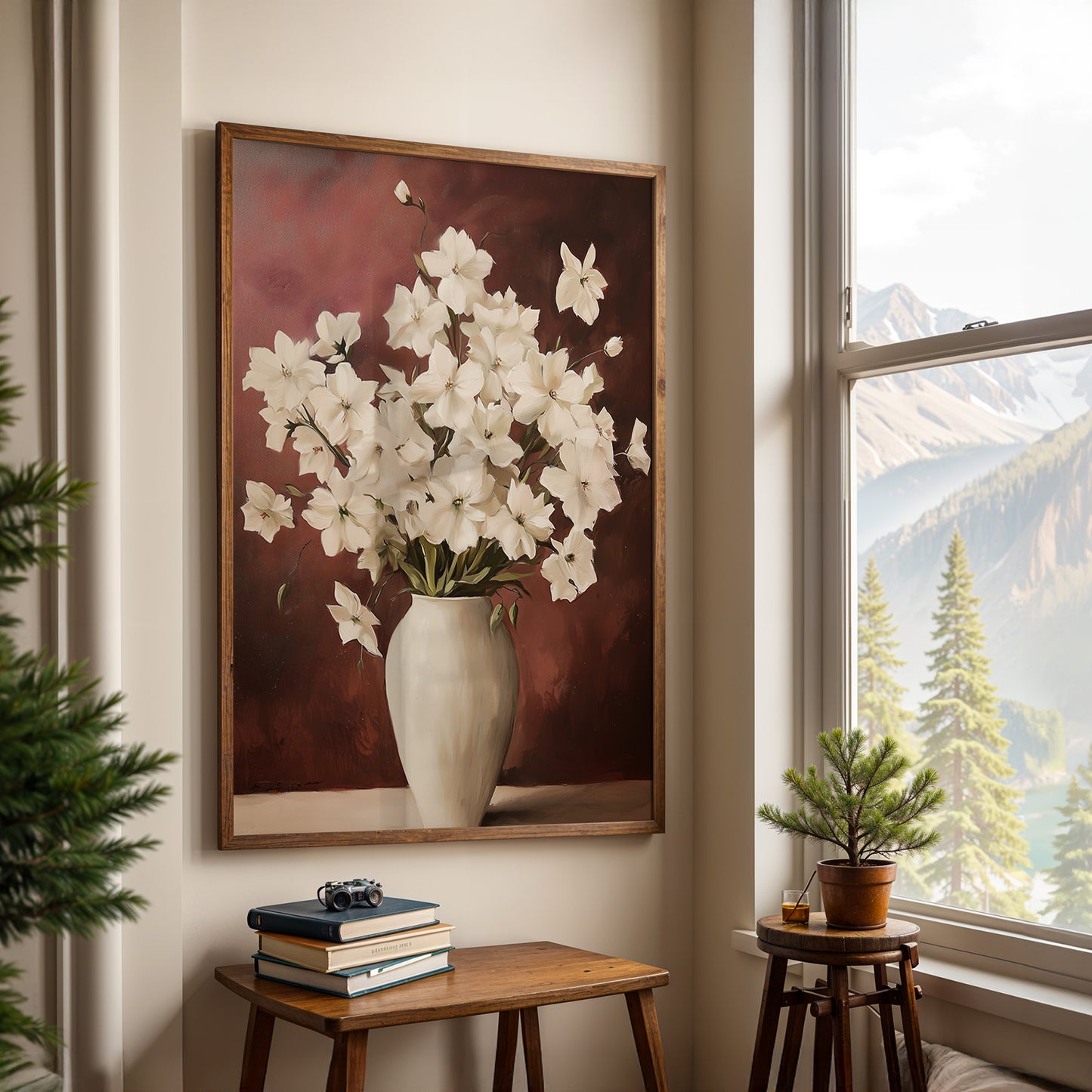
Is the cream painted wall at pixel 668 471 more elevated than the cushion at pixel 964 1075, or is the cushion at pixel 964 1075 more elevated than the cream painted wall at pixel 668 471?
the cream painted wall at pixel 668 471

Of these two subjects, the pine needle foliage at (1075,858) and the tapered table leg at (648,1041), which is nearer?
the pine needle foliage at (1075,858)

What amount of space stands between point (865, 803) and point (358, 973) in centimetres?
94

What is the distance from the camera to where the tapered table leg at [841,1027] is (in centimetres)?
204

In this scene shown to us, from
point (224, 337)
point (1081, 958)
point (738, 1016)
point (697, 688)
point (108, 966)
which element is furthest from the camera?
point (697, 688)

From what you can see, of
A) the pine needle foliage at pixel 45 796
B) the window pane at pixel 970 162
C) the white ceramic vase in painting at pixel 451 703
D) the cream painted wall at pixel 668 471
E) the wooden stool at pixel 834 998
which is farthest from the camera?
the white ceramic vase in painting at pixel 451 703

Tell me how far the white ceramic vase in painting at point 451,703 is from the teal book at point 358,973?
1.19 ft

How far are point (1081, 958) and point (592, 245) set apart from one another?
173cm

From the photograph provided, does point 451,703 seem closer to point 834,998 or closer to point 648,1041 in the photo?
point 648,1041

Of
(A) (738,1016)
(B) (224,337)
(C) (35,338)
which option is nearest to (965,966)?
(A) (738,1016)

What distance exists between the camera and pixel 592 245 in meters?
2.75

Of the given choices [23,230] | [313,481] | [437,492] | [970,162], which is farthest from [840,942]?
[23,230]

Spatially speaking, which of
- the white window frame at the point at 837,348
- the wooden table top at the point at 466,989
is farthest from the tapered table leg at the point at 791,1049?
the white window frame at the point at 837,348

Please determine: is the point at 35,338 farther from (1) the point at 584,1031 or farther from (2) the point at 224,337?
(1) the point at 584,1031

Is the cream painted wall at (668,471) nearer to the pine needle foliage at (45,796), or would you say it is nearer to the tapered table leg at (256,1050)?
the tapered table leg at (256,1050)
